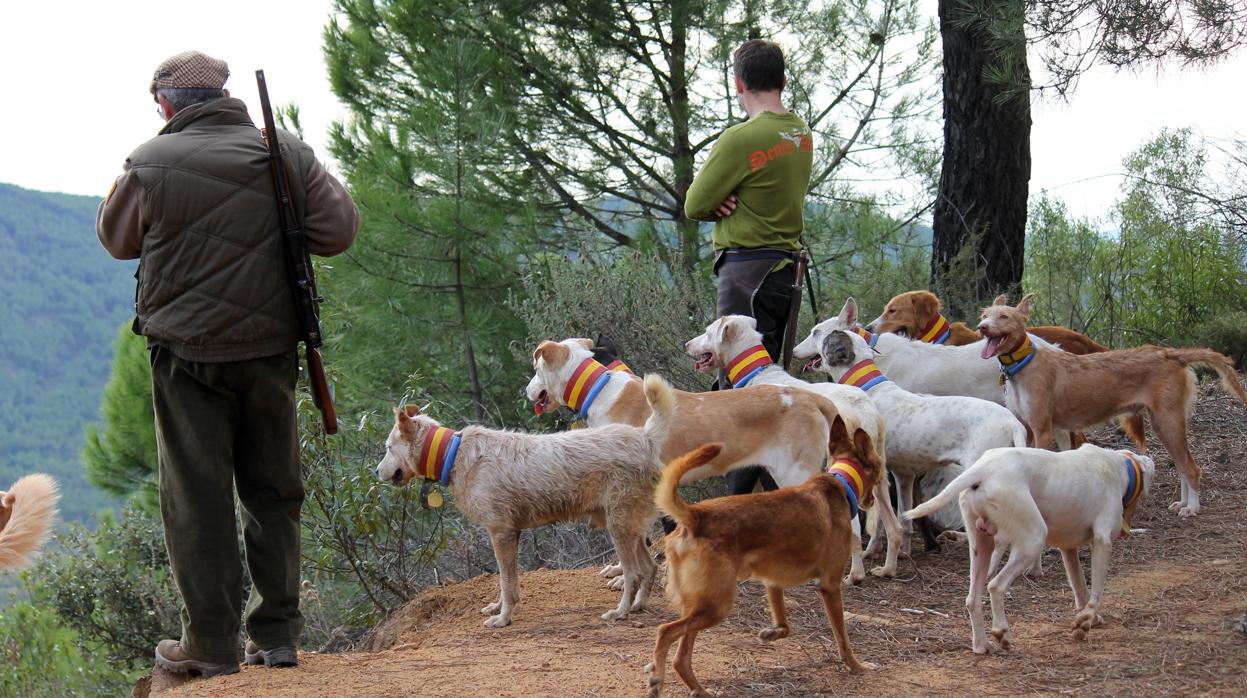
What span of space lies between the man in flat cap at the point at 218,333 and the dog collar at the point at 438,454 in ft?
2.79

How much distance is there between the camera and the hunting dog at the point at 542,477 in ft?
19.0

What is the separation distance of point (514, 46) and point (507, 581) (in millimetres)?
8645

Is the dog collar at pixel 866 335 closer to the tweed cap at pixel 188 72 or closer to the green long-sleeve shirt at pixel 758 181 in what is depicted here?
the green long-sleeve shirt at pixel 758 181

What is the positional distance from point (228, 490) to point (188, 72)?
1.85m

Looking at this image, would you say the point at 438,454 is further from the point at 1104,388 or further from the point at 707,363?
the point at 1104,388

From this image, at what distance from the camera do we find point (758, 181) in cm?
664

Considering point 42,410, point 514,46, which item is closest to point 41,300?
point 42,410

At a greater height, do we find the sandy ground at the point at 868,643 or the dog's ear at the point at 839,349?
the dog's ear at the point at 839,349

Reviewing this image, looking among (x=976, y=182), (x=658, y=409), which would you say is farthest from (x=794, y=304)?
(x=976, y=182)

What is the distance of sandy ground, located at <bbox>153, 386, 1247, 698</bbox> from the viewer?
437cm

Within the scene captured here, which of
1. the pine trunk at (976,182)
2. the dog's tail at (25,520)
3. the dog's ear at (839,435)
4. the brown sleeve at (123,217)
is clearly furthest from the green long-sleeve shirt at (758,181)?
the pine trunk at (976,182)

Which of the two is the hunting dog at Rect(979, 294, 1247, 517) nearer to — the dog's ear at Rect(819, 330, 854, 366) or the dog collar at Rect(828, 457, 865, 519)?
the dog's ear at Rect(819, 330, 854, 366)

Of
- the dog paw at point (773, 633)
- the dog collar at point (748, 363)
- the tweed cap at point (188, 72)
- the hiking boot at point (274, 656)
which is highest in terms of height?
the tweed cap at point (188, 72)

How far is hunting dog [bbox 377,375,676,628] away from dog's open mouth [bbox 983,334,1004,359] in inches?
101
